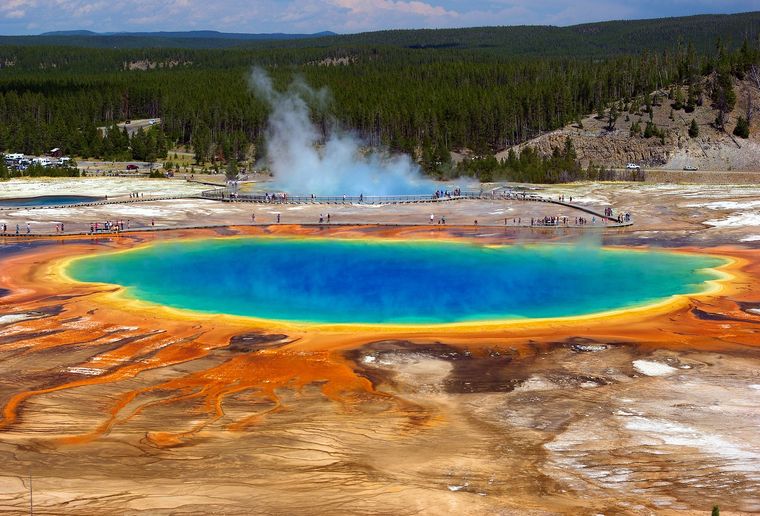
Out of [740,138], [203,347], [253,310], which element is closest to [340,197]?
[253,310]

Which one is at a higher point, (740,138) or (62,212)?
(740,138)

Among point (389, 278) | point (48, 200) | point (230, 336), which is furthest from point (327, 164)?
point (230, 336)

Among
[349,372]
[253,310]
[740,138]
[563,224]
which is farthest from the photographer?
[740,138]

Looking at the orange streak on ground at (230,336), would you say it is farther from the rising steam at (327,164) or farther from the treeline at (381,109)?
the treeline at (381,109)

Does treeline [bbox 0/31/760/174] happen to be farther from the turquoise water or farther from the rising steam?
the turquoise water

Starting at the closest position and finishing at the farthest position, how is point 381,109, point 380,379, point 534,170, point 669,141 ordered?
point 380,379
point 534,170
point 669,141
point 381,109

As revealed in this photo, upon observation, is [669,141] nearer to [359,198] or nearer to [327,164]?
[327,164]

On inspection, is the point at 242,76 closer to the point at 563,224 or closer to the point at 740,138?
the point at 740,138

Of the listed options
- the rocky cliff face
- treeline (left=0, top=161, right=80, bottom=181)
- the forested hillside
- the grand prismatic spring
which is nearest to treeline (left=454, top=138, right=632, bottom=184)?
the forested hillside
